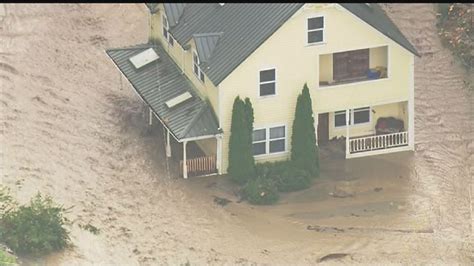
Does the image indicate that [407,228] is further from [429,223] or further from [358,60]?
[358,60]

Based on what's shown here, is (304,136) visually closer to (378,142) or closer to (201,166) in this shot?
(378,142)

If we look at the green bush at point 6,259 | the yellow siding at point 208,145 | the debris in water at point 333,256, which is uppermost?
the yellow siding at point 208,145

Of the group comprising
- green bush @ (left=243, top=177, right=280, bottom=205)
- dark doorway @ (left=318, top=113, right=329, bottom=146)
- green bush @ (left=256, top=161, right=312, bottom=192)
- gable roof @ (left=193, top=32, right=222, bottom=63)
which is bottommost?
green bush @ (left=243, top=177, right=280, bottom=205)

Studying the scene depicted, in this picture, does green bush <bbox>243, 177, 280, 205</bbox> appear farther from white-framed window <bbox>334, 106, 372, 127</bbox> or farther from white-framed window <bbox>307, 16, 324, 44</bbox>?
white-framed window <bbox>307, 16, 324, 44</bbox>

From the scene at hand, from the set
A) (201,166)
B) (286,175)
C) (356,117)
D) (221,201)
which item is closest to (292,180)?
(286,175)

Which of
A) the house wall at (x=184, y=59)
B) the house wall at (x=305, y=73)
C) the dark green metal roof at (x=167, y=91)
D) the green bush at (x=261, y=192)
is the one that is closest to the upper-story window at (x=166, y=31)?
the house wall at (x=184, y=59)

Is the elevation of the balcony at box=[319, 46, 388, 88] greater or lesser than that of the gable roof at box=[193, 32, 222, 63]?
lesser

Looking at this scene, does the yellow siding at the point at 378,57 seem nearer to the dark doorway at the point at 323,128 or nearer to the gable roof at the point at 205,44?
the dark doorway at the point at 323,128

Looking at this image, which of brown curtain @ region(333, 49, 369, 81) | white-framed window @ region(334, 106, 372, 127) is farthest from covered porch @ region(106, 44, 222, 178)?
brown curtain @ region(333, 49, 369, 81)
